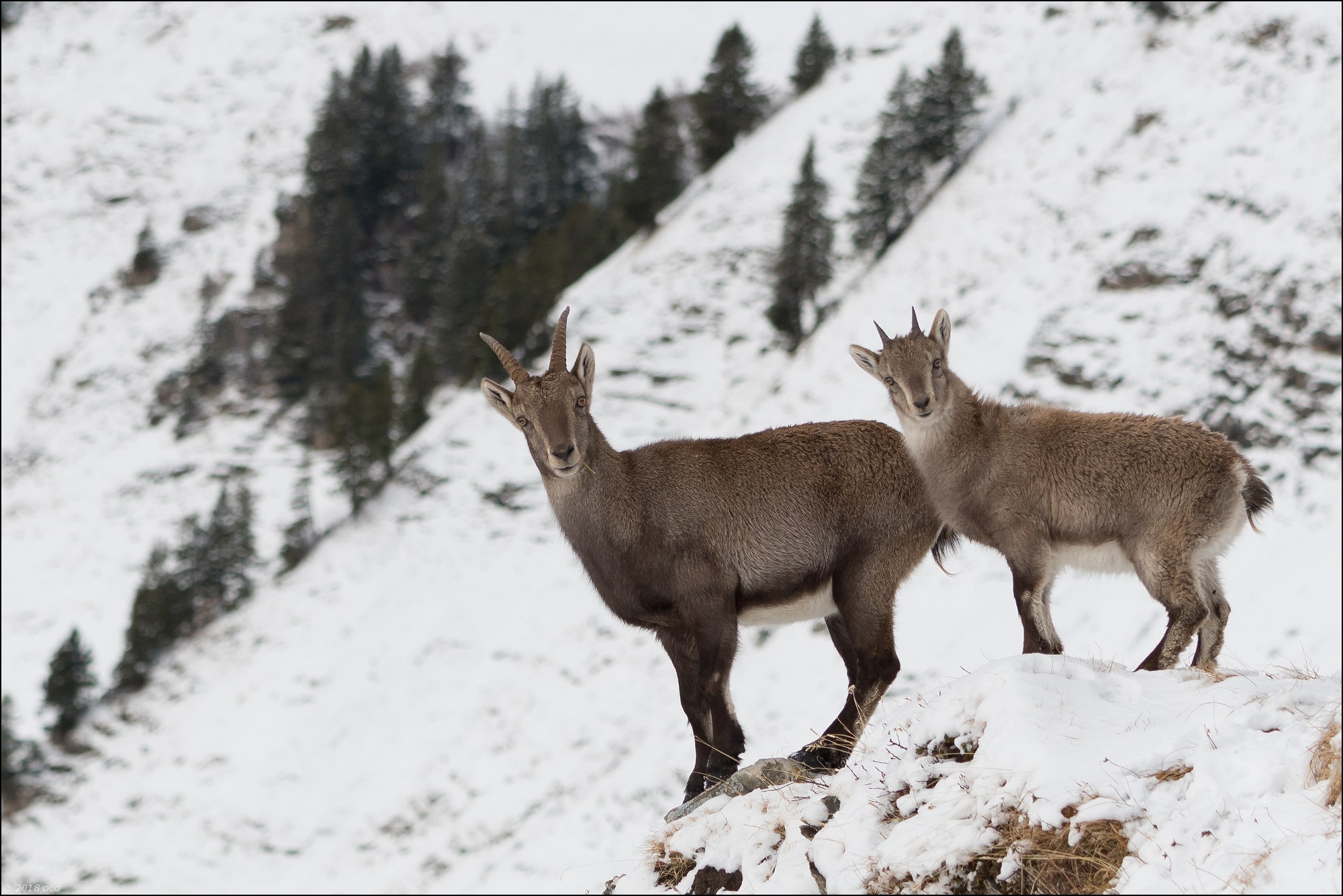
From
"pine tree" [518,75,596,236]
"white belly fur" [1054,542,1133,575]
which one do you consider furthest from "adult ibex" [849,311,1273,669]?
"pine tree" [518,75,596,236]

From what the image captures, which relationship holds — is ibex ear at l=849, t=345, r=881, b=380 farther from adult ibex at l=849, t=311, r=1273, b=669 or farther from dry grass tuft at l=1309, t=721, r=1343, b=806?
dry grass tuft at l=1309, t=721, r=1343, b=806

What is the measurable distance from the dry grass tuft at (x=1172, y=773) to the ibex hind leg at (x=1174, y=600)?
184cm

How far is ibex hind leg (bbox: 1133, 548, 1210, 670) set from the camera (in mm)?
7172

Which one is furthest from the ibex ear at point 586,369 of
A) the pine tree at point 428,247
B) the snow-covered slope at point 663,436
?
the pine tree at point 428,247

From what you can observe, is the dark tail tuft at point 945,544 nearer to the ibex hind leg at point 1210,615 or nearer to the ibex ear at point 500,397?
the ibex hind leg at point 1210,615

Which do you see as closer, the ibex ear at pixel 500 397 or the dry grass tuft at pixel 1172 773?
the dry grass tuft at pixel 1172 773

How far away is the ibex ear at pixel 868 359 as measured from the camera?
8766mm

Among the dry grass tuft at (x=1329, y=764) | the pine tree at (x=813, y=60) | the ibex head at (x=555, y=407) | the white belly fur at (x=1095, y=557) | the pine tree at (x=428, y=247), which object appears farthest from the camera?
the pine tree at (x=428, y=247)

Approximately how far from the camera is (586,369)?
8.77m

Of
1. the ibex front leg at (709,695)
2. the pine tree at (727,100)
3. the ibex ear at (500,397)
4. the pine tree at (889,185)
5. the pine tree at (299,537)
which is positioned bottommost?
the pine tree at (299,537)

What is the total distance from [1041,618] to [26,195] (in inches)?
4316

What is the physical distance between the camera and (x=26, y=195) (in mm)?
98000

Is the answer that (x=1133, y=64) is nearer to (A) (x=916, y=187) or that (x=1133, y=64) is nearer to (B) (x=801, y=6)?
(A) (x=916, y=187)

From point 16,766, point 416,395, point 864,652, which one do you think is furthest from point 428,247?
point 864,652
